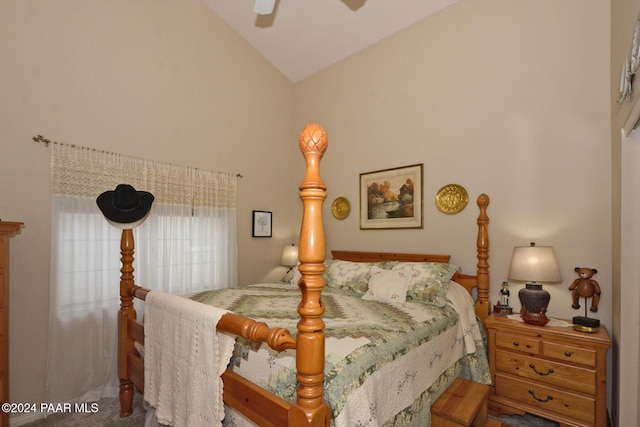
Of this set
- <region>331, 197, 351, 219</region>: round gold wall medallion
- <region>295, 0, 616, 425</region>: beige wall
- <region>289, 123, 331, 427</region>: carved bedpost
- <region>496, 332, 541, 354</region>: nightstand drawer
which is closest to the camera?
<region>289, 123, 331, 427</region>: carved bedpost

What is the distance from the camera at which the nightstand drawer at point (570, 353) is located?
196cm

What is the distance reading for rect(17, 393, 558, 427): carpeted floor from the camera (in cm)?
220

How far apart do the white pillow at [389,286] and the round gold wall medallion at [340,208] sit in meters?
1.21

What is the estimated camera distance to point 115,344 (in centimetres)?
271

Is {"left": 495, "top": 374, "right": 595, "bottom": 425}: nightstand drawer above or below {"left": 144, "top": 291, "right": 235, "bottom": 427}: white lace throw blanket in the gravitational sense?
below

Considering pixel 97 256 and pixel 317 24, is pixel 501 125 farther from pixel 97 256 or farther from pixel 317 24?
pixel 97 256

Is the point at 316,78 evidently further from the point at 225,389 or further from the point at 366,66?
the point at 225,389

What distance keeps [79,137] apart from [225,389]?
2.41m

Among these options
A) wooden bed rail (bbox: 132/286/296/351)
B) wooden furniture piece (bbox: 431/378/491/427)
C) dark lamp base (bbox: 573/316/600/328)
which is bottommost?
wooden furniture piece (bbox: 431/378/491/427)

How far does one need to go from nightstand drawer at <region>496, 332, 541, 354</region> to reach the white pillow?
0.73 metres

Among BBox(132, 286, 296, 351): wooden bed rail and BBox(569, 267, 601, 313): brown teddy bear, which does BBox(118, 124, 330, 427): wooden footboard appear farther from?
BBox(569, 267, 601, 313): brown teddy bear

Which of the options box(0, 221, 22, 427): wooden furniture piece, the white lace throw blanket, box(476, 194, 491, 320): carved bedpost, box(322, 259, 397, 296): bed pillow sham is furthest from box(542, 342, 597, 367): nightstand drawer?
box(0, 221, 22, 427): wooden furniture piece

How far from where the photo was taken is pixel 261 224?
395cm

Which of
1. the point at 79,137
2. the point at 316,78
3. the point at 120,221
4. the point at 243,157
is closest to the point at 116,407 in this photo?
A: the point at 120,221
